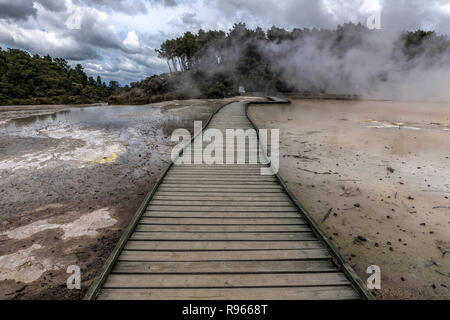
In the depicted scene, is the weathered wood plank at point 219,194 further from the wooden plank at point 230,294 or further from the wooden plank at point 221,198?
the wooden plank at point 230,294

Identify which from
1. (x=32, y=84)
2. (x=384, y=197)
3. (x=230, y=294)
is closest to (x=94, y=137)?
(x=230, y=294)

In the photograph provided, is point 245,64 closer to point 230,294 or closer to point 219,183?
point 219,183

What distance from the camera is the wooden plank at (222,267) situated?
2.93 meters

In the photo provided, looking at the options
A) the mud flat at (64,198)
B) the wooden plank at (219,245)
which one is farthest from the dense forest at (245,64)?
the wooden plank at (219,245)

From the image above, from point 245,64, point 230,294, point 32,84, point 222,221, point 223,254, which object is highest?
point 245,64

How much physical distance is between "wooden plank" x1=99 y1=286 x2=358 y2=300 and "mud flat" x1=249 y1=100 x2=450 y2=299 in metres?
1.08

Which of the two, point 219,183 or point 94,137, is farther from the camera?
point 94,137

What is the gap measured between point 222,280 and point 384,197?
4.91 meters

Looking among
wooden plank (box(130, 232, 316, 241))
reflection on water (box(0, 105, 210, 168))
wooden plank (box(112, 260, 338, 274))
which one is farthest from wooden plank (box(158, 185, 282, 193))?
reflection on water (box(0, 105, 210, 168))

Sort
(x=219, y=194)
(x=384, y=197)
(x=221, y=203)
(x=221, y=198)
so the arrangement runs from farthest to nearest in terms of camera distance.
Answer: (x=384, y=197), (x=219, y=194), (x=221, y=198), (x=221, y=203)

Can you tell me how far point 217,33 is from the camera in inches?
1865

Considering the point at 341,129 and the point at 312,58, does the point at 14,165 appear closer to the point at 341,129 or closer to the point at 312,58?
the point at 341,129

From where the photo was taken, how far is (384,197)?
18.8ft
